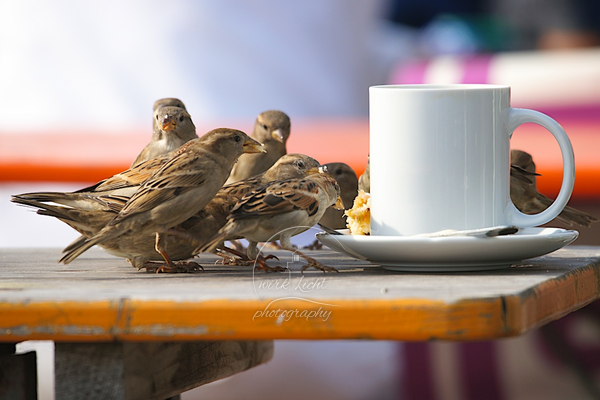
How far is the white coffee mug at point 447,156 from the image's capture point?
146 cm

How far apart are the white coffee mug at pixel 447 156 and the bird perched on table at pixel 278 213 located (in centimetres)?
12

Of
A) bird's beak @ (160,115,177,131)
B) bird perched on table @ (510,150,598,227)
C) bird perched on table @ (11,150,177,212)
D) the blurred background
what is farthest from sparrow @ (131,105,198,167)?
the blurred background

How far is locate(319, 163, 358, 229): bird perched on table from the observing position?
2.27 metres

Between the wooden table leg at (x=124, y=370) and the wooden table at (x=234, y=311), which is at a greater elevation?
the wooden table at (x=234, y=311)

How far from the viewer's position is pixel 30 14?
18.6 feet

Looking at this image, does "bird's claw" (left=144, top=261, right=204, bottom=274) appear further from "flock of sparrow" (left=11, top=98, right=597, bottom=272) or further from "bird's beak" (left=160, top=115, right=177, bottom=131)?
"bird's beak" (left=160, top=115, right=177, bottom=131)

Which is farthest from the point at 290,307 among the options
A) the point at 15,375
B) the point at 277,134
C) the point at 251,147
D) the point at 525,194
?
the point at 277,134

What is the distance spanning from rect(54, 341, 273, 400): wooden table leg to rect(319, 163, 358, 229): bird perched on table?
85 cm

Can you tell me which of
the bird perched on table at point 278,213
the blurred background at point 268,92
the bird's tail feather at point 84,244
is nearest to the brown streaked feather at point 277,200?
the bird perched on table at point 278,213

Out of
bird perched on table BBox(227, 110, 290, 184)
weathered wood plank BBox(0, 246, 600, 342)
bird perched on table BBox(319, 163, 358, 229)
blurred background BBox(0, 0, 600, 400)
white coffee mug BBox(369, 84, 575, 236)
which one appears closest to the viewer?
weathered wood plank BBox(0, 246, 600, 342)

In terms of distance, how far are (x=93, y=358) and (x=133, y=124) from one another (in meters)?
4.77

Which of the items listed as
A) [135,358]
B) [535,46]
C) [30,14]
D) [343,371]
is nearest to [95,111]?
[30,14]

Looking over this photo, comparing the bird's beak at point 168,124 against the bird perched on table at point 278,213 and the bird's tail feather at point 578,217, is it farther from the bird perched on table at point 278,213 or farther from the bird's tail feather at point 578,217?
the bird's tail feather at point 578,217

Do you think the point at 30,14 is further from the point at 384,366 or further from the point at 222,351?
the point at 222,351
